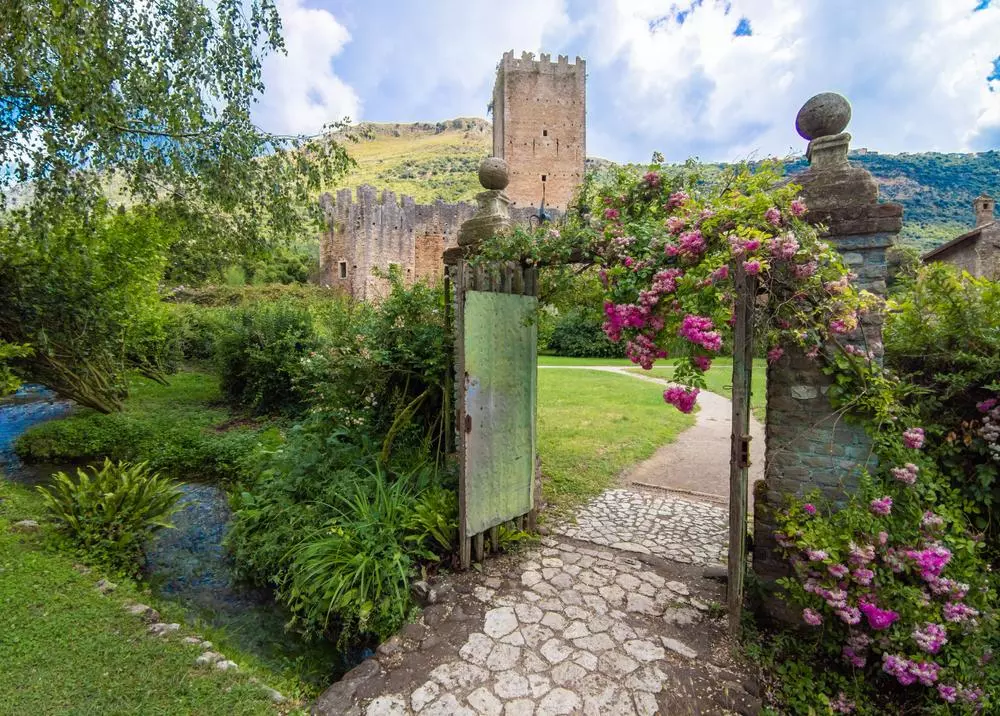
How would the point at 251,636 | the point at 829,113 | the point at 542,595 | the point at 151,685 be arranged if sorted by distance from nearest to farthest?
the point at 151,685
the point at 829,113
the point at 542,595
the point at 251,636

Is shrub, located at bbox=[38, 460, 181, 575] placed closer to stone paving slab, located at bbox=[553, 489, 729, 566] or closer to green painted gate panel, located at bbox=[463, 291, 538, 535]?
green painted gate panel, located at bbox=[463, 291, 538, 535]

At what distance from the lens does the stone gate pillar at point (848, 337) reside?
8.43ft

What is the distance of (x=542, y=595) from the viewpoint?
10.8 feet

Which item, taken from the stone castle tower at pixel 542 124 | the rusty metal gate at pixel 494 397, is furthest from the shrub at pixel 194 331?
the stone castle tower at pixel 542 124

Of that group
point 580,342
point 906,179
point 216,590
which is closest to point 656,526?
point 216,590

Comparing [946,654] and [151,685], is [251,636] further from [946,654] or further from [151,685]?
[946,654]

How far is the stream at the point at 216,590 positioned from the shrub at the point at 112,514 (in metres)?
0.23

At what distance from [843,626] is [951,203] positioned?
189 feet

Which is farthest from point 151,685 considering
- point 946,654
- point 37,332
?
point 37,332

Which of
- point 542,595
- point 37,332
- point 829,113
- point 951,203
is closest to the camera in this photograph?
point 829,113

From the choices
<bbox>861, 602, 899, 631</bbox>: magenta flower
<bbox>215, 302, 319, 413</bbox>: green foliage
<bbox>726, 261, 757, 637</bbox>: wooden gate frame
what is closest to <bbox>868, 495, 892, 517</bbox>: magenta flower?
<bbox>861, 602, 899, 631</bbox>: magenta flower

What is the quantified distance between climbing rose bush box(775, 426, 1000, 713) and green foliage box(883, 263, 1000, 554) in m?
0.17

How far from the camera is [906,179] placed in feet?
148

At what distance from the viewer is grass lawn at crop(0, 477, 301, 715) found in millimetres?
2361
